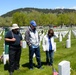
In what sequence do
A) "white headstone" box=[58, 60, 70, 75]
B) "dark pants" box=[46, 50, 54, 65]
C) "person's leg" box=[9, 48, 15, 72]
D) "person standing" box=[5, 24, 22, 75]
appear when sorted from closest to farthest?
"white headstone" box=[58, 60, 70, 75] < "person standing" box=[5, 24, 22, 75] < "person's leg" box=[9, 48, 15, 72] < "dark pants" box=[46, 50, 54, 65]

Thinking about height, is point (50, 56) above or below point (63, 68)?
below

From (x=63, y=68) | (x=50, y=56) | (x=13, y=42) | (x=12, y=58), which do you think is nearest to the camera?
(x=63, y=68)

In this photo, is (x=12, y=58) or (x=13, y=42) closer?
(x=13, y=42)

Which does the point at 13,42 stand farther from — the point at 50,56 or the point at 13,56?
the point at 50,56

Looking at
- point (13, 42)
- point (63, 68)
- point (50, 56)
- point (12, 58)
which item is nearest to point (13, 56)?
point (12, 58)

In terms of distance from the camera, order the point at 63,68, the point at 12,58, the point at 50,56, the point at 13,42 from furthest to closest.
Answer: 1. the point at 50,56
2. the point at 12,58
3. the point at 13,42
4. the point at 63,68

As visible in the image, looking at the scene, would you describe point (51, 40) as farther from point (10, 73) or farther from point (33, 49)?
point (10, 73)

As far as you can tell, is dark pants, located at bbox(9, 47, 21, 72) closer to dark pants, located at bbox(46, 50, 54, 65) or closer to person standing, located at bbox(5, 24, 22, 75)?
person standing, located at bbox(5, 24, 22, 75)

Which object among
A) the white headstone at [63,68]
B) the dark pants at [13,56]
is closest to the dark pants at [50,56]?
the dark pants at [13,56]

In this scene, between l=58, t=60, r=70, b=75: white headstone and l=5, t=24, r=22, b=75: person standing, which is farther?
l=5, t=24, r=22, b=75: person standing

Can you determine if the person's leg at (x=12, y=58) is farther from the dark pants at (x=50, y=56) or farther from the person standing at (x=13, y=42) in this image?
the dark pants at (x=50, y=56)

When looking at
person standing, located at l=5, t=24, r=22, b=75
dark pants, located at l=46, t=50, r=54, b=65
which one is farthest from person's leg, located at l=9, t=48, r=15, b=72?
dark pants, located at l=46, t=50, r=54, b=65

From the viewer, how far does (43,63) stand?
11.9 metres

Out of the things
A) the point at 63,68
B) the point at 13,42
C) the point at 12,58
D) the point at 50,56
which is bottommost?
the point at 50,56
